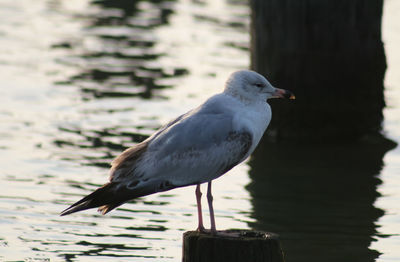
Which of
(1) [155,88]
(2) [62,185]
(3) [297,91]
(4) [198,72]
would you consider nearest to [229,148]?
(2) [62,185]

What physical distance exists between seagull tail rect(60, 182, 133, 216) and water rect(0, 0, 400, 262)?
56.4 inches

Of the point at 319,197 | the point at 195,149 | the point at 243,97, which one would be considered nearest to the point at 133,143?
the point at 319,197

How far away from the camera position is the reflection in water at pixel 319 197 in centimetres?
849

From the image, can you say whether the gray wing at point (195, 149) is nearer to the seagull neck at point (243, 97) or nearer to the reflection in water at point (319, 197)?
the seagull neck at point (243, 97)

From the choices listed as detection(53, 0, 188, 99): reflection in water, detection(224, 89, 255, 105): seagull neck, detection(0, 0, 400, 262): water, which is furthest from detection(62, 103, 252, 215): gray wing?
detection(53, 0, 188, 99): reflection in water

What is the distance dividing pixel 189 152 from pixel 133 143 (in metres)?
4.62

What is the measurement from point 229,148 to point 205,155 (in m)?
0.18

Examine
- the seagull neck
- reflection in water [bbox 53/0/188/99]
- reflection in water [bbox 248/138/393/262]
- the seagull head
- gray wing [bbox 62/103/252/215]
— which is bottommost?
reflection in water [bbox 248/138/393/262]

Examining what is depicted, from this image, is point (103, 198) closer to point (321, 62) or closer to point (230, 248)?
point (230, 248)

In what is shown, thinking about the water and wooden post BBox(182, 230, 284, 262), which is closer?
wooden post BBox(182, 230, 284, 262)

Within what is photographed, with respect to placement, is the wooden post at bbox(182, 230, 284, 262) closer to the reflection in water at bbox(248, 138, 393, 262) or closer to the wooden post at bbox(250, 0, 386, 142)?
the reflection in water at bbox(248, 138, 393, 262)

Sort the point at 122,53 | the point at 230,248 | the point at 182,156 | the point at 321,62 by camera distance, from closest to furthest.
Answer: the point at 230,248 → the point at 182,156 → the point at 321,62 → the point at 122,53

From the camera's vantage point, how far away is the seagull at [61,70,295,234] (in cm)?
661

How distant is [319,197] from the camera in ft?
32.3
